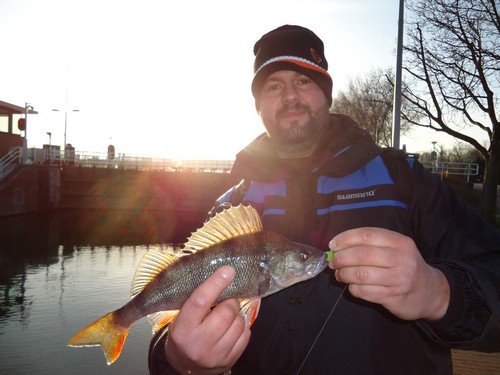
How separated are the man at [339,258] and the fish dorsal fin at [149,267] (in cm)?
43

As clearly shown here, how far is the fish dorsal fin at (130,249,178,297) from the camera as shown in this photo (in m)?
3.24

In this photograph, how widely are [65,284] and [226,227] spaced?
13.6 m

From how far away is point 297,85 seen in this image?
3.93 m

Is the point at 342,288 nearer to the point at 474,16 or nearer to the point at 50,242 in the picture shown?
the point at 474,16

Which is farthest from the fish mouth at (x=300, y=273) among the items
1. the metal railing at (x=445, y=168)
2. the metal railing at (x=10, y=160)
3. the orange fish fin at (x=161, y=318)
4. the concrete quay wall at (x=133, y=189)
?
the metal railing at (x=10, y=160)

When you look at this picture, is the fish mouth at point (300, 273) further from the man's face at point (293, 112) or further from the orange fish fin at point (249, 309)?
the man's face at point (293, 112)

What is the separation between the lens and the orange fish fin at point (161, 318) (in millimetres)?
3156

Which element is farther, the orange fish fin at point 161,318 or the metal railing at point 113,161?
the metal railing at point 113,161

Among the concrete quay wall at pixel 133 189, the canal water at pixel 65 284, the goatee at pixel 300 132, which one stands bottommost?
the canal water at pixel 65 284

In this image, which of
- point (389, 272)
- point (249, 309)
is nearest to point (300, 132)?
point (249, 309)

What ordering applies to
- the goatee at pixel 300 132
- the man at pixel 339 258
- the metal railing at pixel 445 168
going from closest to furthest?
1. the man at pixel 339 258
2. the goatee at pixel 300 132
3. the metal railing at pixel 445 168

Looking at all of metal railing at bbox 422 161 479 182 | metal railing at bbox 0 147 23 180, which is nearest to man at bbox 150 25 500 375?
metal railing at bbox 422 161 479 182

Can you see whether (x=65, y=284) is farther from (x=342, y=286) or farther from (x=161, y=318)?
(x=342, y=286)

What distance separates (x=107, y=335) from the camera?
128 inches
